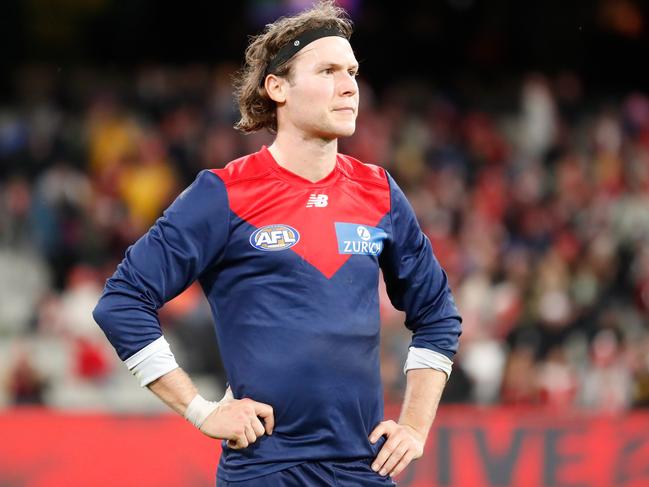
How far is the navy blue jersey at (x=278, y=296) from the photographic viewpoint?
367cm

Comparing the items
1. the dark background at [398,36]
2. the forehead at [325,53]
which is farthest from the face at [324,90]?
the dark background at [398,36]

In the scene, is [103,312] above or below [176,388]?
above

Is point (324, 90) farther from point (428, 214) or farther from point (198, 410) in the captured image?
point (428, 214)

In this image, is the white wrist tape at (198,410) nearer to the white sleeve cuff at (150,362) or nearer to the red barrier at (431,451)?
the white sleeve cuff at (150,362)

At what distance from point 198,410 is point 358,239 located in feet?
2.36

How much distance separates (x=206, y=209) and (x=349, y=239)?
1.48 feet

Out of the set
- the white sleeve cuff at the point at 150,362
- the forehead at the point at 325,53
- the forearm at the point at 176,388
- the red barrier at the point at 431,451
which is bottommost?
the red barrier at the point at 431,451

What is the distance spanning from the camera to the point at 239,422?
361 centimetres

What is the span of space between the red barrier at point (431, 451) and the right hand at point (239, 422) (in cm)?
426

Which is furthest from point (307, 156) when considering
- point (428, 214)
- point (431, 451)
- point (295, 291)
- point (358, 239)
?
point (428, 214)

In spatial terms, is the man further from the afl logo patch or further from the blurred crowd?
the blurred crowd

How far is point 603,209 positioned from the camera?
12.2m

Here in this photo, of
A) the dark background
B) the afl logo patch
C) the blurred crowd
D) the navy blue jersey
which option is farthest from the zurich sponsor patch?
the dark background

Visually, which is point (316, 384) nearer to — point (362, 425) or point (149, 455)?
point (362, 425)
